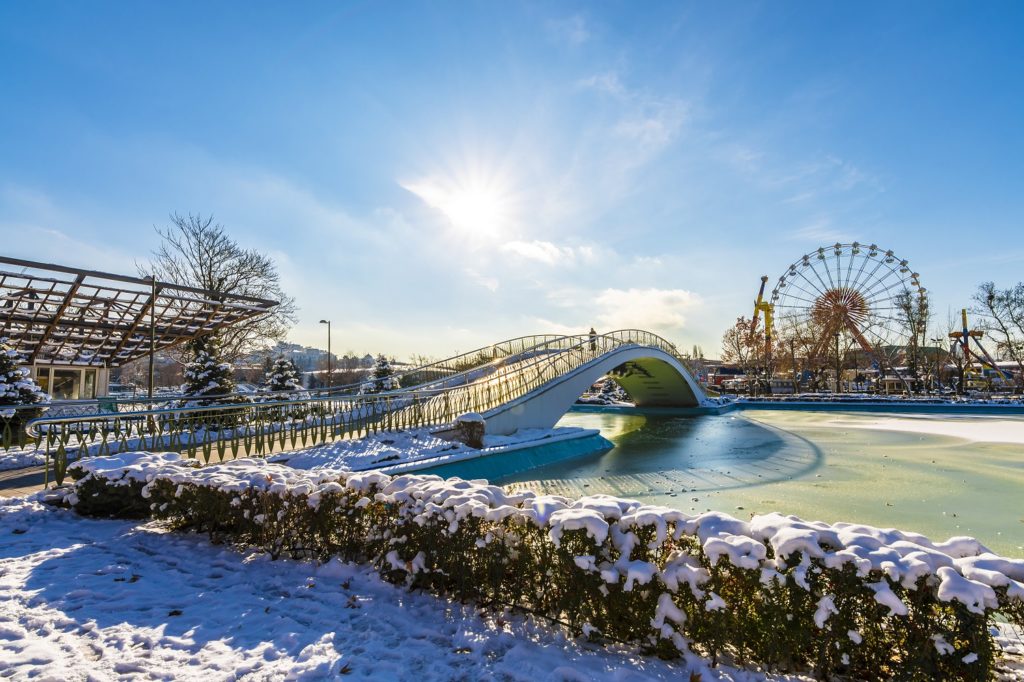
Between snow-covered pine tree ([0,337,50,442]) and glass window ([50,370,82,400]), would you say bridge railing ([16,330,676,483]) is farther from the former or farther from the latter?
glass window ([50,370,82,400])

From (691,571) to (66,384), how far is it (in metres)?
20.2

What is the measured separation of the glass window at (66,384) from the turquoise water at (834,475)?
1458 cm

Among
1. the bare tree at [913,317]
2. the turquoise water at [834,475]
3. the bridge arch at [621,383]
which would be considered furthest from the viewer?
the bare tree at [913,317]

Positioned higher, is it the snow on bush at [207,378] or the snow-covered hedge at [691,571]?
the snow on bush at [207,378]

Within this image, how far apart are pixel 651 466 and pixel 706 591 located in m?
11.4

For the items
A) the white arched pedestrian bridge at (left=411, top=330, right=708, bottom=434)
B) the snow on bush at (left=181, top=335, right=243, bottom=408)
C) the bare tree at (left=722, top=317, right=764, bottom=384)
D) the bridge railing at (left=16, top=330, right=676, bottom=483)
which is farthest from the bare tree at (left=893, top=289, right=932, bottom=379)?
the snow on bush at (left=181, top=335, right=243, bottom=408)

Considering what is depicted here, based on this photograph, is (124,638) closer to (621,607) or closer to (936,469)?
(621,607)

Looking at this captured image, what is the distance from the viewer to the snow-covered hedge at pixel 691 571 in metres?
2.61

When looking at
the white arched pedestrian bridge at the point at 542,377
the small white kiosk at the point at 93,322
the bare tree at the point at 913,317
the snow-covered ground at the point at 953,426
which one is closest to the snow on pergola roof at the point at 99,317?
the small white kiosk at the point at 93,322

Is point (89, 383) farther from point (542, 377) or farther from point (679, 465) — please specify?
point (679, 465)

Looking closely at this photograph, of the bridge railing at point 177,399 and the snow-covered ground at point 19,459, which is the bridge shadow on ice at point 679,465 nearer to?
the bridge railing at point 177,399

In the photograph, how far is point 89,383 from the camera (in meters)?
16.9

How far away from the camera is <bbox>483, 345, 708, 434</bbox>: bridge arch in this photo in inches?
650

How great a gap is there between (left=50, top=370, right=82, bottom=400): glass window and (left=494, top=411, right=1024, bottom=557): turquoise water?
1458 cm
